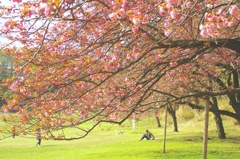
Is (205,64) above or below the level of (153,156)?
above

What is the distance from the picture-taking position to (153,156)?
1367 cm

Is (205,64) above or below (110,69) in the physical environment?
above

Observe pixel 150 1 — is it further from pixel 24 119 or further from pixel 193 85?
pixel 193 85

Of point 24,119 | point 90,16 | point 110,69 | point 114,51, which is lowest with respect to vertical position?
point 24,119

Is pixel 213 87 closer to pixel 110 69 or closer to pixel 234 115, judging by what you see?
pixel 234 115

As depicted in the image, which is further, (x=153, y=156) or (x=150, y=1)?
(x=153, y=156)

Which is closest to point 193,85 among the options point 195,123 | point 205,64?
point 205,64

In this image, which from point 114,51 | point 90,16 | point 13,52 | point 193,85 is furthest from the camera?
point 193,85

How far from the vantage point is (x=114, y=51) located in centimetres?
757

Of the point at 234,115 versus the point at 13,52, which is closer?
the point at 13,52

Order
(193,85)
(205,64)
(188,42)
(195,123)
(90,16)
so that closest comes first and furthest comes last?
(188,42) → (90,16) → (205,64) → (193,85) → (195,123)

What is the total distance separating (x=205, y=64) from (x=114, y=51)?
4735 millimetres

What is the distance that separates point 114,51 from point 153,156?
292 inches

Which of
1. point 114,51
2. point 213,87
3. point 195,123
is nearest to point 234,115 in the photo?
point 213,87
